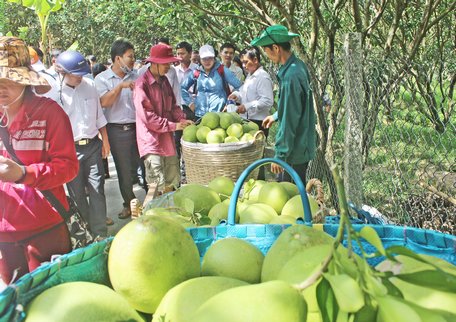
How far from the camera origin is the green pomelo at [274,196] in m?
2.48

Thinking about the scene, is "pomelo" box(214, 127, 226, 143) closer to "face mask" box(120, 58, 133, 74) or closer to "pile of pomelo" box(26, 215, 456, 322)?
"face mask" box(120, 58, 133, 74)

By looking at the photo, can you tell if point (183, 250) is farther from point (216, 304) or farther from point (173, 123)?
point (173, 123)

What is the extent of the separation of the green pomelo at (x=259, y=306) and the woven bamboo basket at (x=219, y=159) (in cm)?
378

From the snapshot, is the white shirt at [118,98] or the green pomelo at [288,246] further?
the white shirt at [118,98]

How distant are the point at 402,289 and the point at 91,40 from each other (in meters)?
34.6

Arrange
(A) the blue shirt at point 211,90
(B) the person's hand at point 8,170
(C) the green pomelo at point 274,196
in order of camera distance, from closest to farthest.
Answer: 1. (B) the person's hand at point 8,170
2. (C) the green pomelo at point 274,196
3. (A) the blue shirt at point 211,90

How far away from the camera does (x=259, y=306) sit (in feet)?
2.82

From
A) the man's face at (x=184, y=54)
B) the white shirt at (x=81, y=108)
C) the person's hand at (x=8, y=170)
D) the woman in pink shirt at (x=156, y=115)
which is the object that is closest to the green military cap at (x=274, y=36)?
the woman in pink shirt at (x=156, y=115)

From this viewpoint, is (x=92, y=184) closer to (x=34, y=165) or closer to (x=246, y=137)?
(x=246, y=137)

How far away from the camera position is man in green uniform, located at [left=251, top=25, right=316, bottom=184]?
3941 millimetres

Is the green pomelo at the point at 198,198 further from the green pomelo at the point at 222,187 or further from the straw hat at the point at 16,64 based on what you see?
the straw hat at the point at 16,64

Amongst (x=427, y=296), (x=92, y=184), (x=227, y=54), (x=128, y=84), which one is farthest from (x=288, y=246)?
(x=227, y=54)

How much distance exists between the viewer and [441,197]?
13.9ft

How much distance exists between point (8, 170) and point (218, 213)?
105 cm
